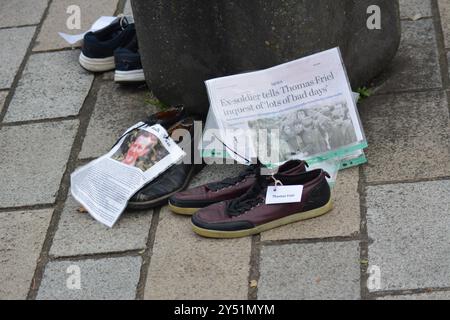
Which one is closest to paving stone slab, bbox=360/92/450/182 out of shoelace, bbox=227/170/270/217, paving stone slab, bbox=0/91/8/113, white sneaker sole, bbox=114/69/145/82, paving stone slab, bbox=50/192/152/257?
shoelace, bbox=227/170/270/217

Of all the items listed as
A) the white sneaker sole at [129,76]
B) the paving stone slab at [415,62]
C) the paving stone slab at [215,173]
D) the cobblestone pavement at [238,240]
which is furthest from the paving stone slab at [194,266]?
the paving stone slab at [415,62]

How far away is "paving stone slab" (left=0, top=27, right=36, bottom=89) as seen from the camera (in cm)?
468

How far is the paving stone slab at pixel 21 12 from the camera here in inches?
203

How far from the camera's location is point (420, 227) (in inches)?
130

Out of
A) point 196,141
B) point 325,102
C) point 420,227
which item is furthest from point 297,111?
point 420,227

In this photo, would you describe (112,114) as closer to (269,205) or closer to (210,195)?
(210,195)

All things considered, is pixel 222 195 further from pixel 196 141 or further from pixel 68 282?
pixel 68 282

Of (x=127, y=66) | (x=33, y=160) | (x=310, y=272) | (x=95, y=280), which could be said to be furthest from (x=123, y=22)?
(x=310, y=272)

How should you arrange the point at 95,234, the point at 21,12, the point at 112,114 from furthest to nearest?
the point at 21,12
the point at 112,114
the point at 95,234

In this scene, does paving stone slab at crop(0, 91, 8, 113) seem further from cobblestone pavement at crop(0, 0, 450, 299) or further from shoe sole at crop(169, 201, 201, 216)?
shoe sole at crop(169, 201, 201, 216)

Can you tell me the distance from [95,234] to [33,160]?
2.19 ft

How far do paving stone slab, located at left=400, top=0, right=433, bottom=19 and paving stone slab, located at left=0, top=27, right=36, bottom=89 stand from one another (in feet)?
6.45

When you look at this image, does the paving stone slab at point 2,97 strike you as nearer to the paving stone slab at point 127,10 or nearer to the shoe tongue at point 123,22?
the shoe tongue at point 123,22

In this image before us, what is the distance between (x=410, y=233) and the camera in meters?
3.27
